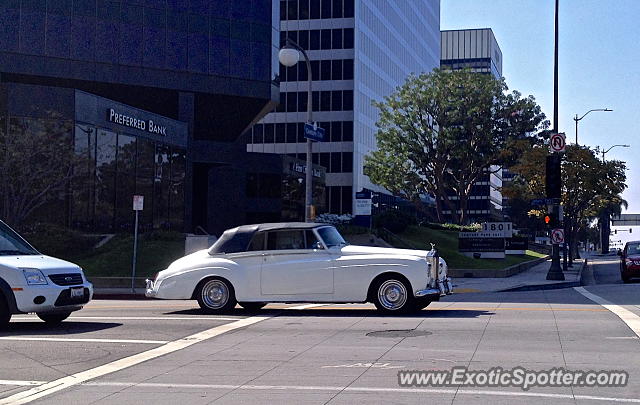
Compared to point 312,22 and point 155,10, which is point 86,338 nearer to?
point 155,10

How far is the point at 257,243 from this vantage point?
16969mm

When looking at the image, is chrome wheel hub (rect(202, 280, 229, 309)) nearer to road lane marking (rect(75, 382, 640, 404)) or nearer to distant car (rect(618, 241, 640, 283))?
road lane marking (rect(75, 382, 640, 404))

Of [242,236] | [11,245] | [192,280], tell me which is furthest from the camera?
Result: [242,236]

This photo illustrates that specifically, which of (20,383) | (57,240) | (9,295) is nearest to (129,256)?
(57,240)

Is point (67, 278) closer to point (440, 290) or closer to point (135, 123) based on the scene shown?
point (440, 290)

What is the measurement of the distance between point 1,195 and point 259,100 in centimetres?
2264

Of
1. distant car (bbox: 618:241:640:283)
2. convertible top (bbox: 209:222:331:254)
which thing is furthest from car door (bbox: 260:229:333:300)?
distant car (bbox: 618:241:640:283)

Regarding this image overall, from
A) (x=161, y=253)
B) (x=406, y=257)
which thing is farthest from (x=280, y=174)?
(x=406, y=257)

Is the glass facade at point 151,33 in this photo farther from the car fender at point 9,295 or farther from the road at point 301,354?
the car fender at point 9,295

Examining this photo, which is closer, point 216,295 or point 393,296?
point 393,296

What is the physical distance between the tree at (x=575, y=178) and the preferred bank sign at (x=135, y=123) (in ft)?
64.3

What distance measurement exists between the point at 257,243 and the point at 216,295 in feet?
4.20

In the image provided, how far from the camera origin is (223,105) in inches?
2078

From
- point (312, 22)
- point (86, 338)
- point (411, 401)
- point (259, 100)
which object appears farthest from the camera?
point (312, 22)
